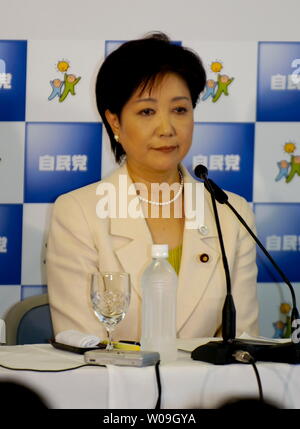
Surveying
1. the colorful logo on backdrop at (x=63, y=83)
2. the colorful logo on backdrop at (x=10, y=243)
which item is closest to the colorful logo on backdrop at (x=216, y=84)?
the colorful logo on backdrop at (x=63, y=83)

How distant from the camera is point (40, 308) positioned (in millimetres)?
2479

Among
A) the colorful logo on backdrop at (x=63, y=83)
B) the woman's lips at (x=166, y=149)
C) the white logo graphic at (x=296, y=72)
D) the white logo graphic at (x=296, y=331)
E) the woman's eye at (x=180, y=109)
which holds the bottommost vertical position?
the white logo graphic at (x=296, y=331)

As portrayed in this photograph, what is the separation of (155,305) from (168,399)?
0.28 m

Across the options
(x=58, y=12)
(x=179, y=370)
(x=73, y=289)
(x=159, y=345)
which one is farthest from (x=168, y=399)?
(x=58, y=12)

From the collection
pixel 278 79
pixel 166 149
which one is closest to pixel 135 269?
pixel 166 149

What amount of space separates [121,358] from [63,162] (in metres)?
1.49

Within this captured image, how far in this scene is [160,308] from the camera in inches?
63.9

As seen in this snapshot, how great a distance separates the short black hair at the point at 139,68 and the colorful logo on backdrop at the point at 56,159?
21cm

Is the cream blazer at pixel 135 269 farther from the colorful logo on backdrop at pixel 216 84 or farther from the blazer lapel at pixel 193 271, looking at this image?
the colorful logo on backdrop at pixel 216 84

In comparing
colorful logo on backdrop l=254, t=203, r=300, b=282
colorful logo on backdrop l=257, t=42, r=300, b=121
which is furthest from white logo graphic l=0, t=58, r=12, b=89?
colorful logo on backdrop l=254, t=203, r=300, b=282

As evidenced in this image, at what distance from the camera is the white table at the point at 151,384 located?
1.37 metres

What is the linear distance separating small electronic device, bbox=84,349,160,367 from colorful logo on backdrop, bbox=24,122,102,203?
4.68 feet

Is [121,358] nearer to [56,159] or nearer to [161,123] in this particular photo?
[161,123]

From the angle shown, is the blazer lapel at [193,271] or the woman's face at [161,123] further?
the woman's face at [161,123]
